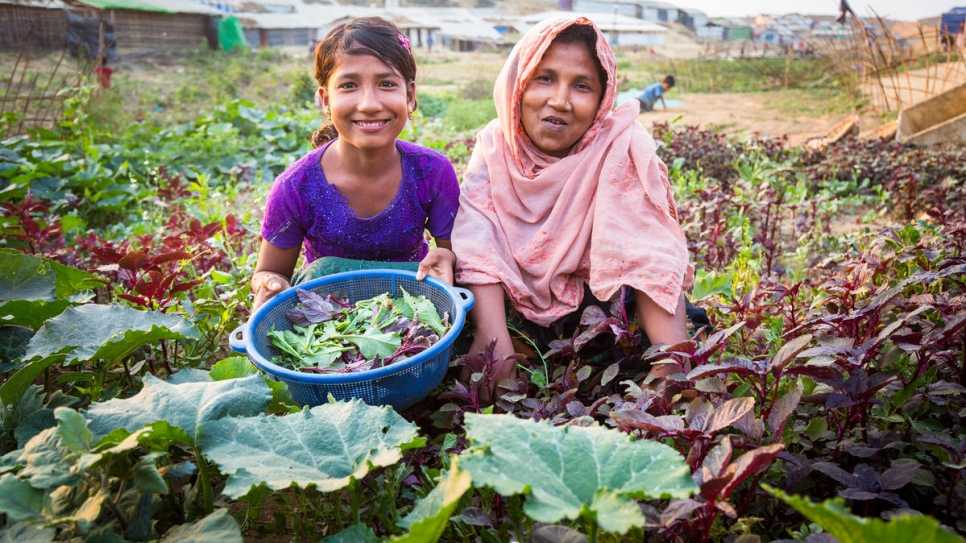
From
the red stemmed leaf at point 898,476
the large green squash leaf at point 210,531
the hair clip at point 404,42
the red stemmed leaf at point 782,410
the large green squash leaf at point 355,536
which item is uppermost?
the hair clip at point 404,42

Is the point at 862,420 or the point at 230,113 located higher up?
the point at 230,113

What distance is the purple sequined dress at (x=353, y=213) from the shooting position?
246 cm

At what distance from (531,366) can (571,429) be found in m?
1.14

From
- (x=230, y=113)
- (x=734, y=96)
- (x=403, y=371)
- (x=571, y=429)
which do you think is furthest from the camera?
(x=734, y=96)

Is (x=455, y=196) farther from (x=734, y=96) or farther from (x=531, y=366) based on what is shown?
(x=734, y=96)

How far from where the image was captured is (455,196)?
2633 mm

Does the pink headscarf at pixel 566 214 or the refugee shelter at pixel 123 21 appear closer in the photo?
the pink headscarf at pixel 566 214

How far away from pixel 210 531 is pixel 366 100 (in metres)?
1.55

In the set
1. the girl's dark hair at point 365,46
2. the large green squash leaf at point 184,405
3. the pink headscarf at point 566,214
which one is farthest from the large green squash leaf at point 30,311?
the pink headscarf at point 566,214

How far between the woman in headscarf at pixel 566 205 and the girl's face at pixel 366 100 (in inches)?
17.3

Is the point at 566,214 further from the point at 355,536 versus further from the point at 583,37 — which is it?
the point at 355,536

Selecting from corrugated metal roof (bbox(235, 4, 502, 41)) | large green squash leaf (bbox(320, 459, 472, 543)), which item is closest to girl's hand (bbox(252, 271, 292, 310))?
large green squash leaf (bbox(320, 459, 472, 543))

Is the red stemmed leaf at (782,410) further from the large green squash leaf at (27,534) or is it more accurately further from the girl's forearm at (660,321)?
the large green squash leaf at (27,534)

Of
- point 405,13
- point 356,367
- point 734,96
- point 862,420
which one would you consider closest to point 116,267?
point 356,367
